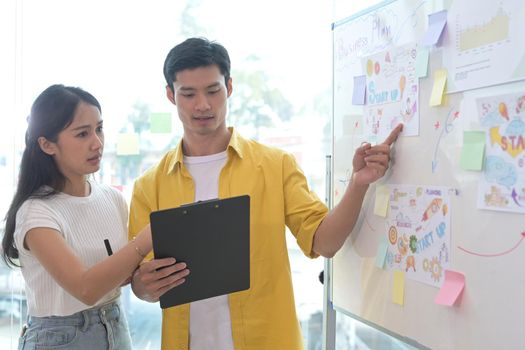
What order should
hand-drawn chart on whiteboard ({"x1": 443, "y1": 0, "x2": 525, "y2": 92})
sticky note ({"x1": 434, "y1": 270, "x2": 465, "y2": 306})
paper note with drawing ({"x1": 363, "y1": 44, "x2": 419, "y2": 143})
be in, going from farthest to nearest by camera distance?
paper note with drawing ({"x1": 363, "y1": 44, "x2": 419, "y2": 143}) → sticky note ({"x1": 434, "y1": 270, "x2": 465, "y2": 306}) → hand-drawn chart on whiteboard ({"x1": 443, "y1": 0, "x2": 525, "y2": 92})

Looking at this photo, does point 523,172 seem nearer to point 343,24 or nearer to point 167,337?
point 343,24

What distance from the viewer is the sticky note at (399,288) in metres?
1.37

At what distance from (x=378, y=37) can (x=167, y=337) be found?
1.14 metres

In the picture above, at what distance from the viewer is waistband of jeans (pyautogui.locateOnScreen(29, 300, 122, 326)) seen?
1.45 meters

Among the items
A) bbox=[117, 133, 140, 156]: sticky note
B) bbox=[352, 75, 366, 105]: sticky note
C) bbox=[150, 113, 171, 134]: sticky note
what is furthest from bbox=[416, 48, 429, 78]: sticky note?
bbox=[117, 133, 140, 156]: sticky note

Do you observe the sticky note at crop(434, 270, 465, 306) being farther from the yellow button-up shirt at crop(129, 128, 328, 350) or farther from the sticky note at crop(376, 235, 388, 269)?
the yellow button-up shirt at crop(129, 128, 328, 350)

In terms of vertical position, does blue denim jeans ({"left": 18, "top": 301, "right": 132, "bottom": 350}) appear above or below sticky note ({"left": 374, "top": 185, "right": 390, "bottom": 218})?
below

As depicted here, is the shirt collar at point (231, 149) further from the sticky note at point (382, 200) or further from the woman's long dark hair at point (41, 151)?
the sticky note at point (382, 200)

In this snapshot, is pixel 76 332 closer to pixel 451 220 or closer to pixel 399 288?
pixel 399 288

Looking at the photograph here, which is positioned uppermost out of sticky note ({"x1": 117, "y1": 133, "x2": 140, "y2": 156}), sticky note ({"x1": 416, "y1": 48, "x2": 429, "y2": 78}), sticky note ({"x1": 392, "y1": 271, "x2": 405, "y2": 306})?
sticky note ({"x1": 416, "y1": 48, "x2": 429, "y2": 78})

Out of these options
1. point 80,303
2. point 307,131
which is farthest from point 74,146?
point 307,131

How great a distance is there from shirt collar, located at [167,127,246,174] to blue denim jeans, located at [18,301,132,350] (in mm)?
484

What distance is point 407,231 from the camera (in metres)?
1.35

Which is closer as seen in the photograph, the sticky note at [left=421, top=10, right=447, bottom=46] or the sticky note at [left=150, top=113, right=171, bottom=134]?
the sticky note at [left=421, top=10, right=447, bottom=46]
